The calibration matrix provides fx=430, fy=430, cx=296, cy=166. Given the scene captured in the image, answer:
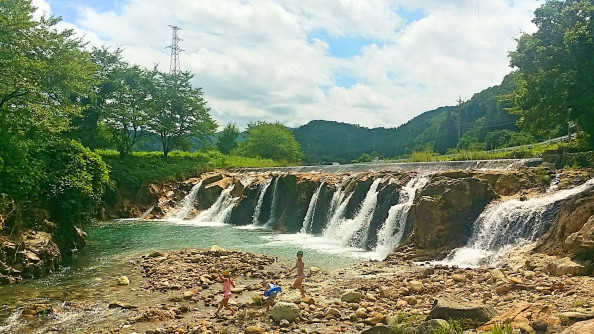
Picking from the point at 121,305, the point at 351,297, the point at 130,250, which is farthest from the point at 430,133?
the point at 121,305

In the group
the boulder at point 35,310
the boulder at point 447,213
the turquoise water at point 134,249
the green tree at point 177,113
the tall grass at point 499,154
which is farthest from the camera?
the green tree at point 177,113

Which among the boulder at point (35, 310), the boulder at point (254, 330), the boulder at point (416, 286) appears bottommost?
the boulder at point (35, 310)

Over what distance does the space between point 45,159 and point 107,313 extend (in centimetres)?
781

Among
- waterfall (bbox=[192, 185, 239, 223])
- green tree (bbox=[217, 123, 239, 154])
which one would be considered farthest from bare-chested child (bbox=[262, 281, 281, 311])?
green tree (bbox=[217, 123, 239, 154])

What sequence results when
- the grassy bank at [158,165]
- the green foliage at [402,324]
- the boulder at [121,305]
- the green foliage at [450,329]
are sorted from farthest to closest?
the grassy bank at [158,165], the boulder at [121,305], the green foliage at [402,324], the green foliage at [450,329]

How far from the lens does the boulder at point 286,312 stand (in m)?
8.77

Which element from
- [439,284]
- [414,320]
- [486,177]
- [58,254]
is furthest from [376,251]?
[58,254]

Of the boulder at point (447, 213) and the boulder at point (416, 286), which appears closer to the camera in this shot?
the boulder at point (416, 286)

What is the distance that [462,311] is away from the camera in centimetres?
661

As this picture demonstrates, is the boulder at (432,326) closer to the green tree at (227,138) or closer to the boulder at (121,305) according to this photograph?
the boulder at (121,305)

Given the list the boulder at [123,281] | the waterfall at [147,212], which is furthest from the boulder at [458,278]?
the waterfall at [147,212]

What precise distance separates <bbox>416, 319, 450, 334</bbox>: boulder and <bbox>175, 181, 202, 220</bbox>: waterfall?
2836 centimetres

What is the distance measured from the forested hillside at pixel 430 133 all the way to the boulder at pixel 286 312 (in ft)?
135

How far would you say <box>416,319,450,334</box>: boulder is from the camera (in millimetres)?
6008
